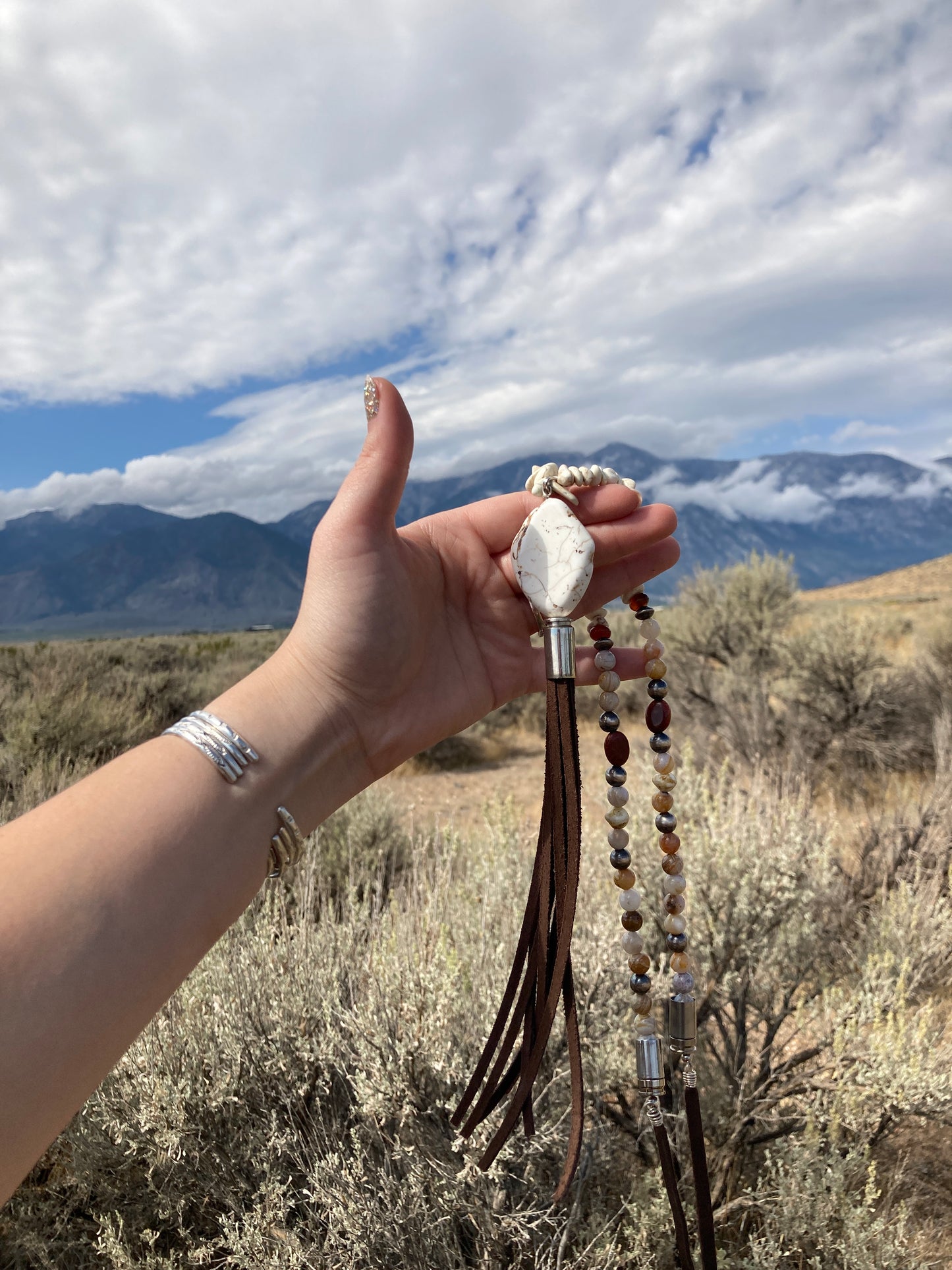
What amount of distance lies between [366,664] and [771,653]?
11.1 m

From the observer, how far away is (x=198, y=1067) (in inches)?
92.4

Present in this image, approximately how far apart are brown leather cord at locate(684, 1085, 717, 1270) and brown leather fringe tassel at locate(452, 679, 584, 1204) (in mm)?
209

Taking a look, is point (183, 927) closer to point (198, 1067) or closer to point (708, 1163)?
point (198, 1067)

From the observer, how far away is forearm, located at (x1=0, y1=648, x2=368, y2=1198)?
0.99 meters

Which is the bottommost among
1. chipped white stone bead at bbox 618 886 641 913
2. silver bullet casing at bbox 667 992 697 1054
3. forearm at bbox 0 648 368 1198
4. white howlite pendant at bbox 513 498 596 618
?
silver bullet casing at bbox 667 992 697 1054

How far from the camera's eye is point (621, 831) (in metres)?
1.51

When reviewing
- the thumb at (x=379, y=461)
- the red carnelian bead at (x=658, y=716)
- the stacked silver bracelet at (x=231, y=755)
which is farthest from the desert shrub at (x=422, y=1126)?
the thumb at (x=379, y=461)

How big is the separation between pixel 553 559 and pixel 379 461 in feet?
1.26

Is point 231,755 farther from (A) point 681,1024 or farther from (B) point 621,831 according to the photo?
(A) point 681,1024

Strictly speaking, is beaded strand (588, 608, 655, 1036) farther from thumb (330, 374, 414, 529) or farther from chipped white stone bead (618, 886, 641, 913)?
thumb (330, 374, 414, 529)

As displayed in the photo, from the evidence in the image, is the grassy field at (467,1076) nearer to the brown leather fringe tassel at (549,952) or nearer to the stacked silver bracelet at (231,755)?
the brown leather fringe tassel at (549,952)

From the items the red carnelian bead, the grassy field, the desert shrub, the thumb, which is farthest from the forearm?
the grassy field

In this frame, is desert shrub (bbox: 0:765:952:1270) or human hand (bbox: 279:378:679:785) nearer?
human hand (bbox: 279:378:679:785)

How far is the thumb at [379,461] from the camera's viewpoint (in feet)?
4.76
